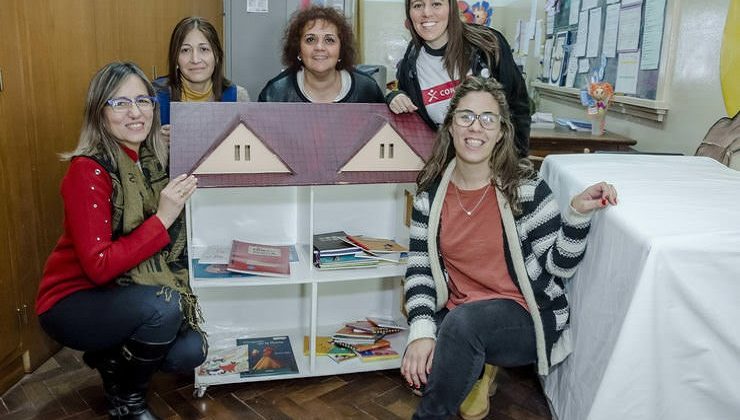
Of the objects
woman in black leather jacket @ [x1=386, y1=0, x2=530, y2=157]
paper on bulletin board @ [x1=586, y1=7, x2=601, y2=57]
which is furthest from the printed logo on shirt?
paper on bulletin board @ [x1=586, y1=7, x2=601, y2=57]

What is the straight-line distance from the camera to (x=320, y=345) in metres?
2.52

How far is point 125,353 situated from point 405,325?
1.15 metres

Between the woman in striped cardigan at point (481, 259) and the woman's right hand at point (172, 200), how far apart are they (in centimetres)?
74

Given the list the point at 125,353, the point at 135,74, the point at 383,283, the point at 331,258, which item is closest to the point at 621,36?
the point at 383,283

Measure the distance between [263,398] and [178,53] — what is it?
4.49 ft

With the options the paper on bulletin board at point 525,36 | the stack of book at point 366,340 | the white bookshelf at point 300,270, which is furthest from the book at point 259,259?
the paper on bulletin board at point 525,36

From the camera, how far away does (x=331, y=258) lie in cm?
234

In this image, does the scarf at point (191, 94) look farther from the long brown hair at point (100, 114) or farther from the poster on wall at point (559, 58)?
the poster on wall at point (559, 58)

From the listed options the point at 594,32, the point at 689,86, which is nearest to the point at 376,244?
the point at 689,86

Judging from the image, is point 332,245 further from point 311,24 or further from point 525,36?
point 525,36

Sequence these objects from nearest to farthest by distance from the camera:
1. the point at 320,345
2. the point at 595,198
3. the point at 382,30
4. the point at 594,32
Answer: the point at 595,198 → the point at 320,345 → the point at 594,32 → the point at 382,30

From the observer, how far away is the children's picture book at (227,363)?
229 cm

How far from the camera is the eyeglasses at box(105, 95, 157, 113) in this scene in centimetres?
184

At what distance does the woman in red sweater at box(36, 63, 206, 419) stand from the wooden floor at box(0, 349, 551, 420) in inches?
11.2
